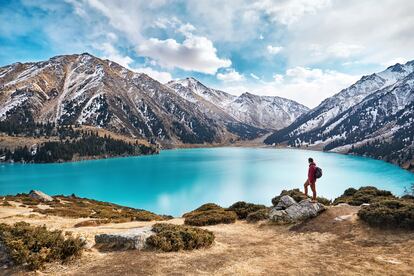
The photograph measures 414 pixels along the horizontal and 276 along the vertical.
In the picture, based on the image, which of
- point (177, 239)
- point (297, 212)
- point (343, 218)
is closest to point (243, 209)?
point (297, 212)

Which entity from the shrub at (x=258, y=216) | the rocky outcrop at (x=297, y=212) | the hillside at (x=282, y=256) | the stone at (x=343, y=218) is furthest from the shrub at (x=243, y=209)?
the stone at (x=343, y=218)

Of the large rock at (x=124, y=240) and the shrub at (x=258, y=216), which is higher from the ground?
the large rock at (x=124, y=240)

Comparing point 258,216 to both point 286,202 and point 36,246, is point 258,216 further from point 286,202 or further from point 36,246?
point 36,246

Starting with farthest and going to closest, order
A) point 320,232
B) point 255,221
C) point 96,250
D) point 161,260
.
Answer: point 255,221 → point 320,232 → point 96,250 → point 161,260

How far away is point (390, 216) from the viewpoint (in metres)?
20.9

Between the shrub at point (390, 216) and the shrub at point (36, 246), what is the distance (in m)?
17.5

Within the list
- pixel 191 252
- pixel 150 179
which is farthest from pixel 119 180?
pixel 191 252

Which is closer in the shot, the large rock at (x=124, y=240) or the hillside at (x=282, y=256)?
the hillside at (x=282, y=256)

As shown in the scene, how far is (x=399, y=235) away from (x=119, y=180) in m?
128

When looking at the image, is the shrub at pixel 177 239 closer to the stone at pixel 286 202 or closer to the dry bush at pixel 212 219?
the dry bush at pixel 212 219

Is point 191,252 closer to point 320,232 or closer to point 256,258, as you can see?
point 256,258

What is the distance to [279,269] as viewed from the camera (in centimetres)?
1541

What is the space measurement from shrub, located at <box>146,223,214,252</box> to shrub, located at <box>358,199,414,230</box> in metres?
10.4

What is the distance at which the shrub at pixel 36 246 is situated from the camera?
15.1 meters
